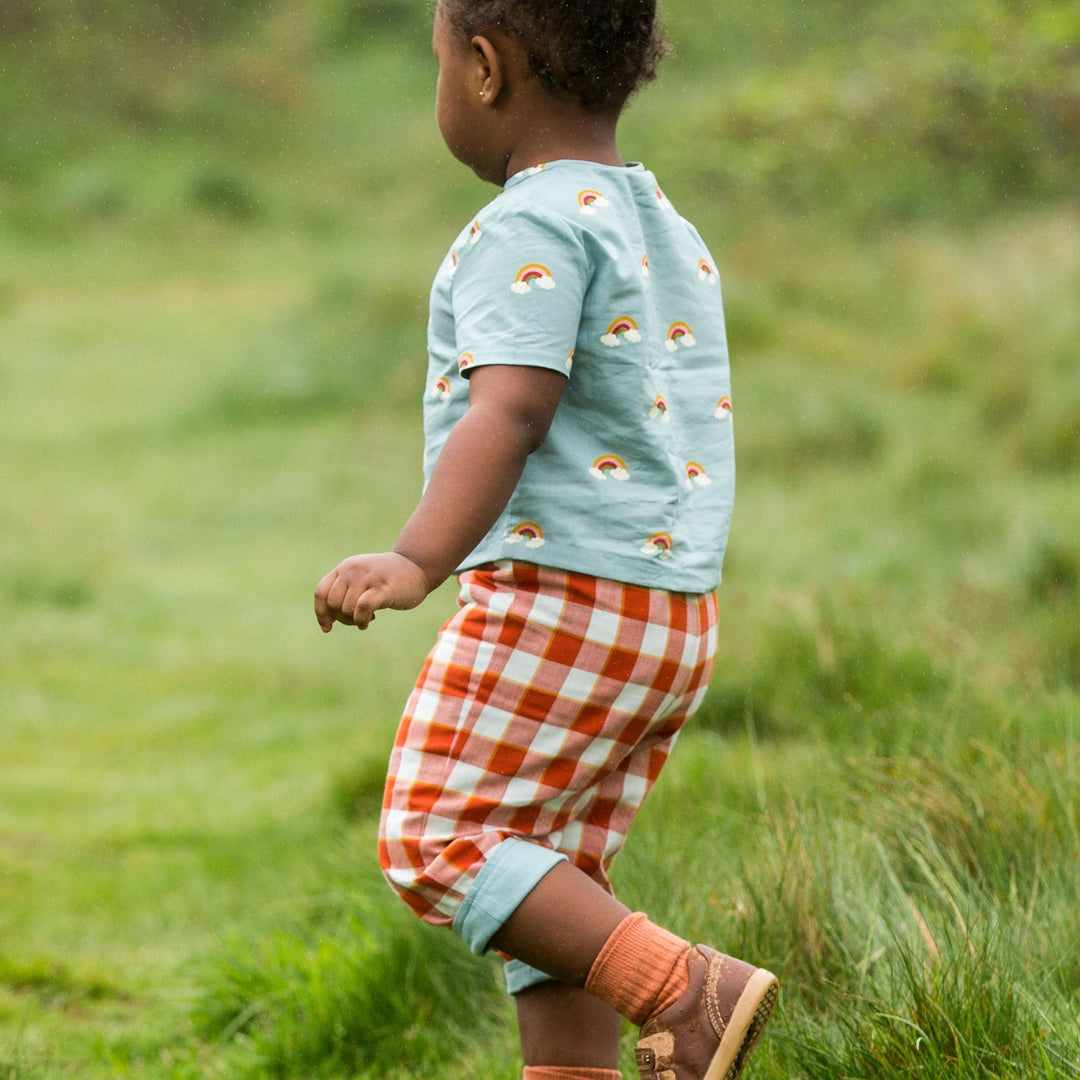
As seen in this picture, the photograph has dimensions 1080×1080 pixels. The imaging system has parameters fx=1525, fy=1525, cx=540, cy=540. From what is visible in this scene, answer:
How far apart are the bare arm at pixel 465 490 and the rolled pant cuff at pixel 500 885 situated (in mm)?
332

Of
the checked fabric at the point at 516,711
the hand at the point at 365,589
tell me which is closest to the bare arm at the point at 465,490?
the hand at the point at 365,589

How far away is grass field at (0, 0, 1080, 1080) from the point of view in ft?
7.68

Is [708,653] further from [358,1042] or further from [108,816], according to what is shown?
[108,816]

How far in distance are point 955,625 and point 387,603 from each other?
9.20 feet

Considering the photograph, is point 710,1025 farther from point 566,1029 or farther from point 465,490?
point 465,490

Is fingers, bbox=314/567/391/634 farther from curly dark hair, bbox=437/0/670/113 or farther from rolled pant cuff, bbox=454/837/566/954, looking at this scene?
curly dark hair, bbox=437/0/670/113

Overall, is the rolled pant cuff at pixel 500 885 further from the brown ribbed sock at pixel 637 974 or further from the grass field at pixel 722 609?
the grass field at pixel 722 609

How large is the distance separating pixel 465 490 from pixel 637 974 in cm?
59

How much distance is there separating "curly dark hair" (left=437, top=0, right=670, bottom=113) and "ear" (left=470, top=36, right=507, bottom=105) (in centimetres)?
2

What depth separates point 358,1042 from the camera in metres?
2.52

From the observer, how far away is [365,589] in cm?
162

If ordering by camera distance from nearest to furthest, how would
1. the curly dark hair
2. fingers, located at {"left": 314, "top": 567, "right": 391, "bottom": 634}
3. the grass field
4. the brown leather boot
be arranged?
fingers, located at {"left": 314, "top": 567, "right": 391, "bottom": 634} → the brown leather boot → the curly dark hair → the grass field

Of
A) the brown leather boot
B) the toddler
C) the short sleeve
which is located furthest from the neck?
the brown leather boot

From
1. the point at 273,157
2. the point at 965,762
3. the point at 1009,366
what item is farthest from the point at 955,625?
the point at 273,157
